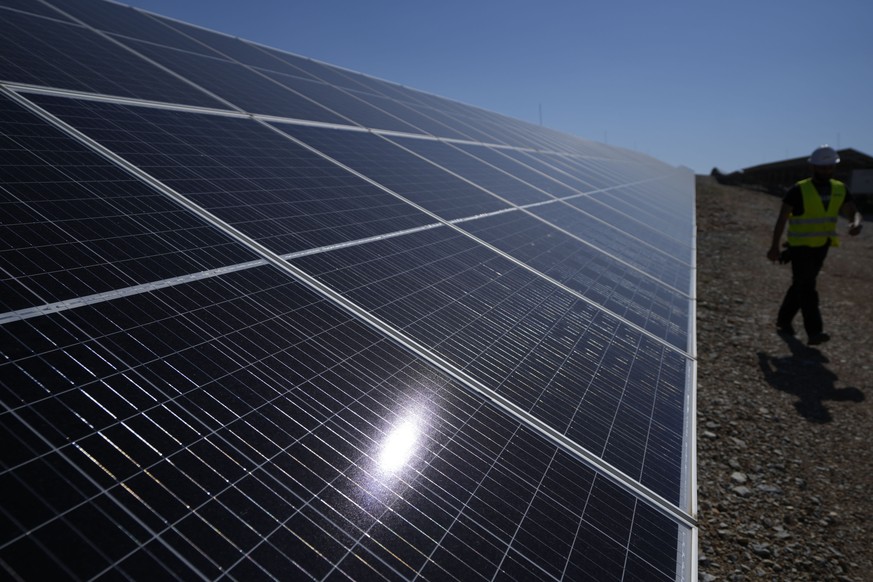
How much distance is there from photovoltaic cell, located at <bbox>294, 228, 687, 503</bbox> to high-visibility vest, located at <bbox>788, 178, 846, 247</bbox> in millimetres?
5211

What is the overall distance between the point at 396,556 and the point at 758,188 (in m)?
57.9

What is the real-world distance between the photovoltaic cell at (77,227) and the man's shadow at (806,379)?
722 cm

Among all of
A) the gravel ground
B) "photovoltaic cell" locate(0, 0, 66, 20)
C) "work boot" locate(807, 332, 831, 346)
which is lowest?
the gravel ground

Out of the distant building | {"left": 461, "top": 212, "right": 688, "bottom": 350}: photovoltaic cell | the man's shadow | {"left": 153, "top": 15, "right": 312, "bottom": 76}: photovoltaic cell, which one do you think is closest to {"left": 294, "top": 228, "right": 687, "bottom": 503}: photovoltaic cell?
{"left": 461, "top": 212, "right": 688, "bottom": 350}: photovoltaic cell

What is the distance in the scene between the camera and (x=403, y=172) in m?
7.41

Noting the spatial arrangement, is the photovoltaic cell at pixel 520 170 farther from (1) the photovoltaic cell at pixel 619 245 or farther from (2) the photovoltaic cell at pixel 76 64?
(2) the photovoltaic cell at pixel 76 64

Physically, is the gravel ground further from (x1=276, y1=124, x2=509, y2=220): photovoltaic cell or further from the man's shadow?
(x1=276, y1=124, x2=509, y2=220): photovoltaic cell

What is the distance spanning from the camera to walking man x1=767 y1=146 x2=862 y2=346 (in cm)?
898

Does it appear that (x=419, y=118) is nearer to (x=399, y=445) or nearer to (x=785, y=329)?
(x=785, y=329)

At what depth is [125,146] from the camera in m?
Answer: 4.44

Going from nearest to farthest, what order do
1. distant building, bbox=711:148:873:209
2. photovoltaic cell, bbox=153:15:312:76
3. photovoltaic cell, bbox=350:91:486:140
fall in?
1. photovoltaic cell, bbox=153:15:312:76
2. photovoltaic cell, bbox=350:91:486:140
3. distant building, bbox=711:148:873:209

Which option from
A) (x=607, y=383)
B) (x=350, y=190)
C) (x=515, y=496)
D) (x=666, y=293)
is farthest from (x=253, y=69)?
(x=515, y=496)

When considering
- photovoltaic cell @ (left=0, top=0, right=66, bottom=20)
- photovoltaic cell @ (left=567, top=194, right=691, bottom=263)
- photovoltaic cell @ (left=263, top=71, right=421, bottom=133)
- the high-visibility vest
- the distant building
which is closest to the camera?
photovoltaic cell @ (left=0, top=0, right=66, bottom=20)

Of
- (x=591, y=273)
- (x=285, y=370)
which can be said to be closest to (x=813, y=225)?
(x=591, y=273)
